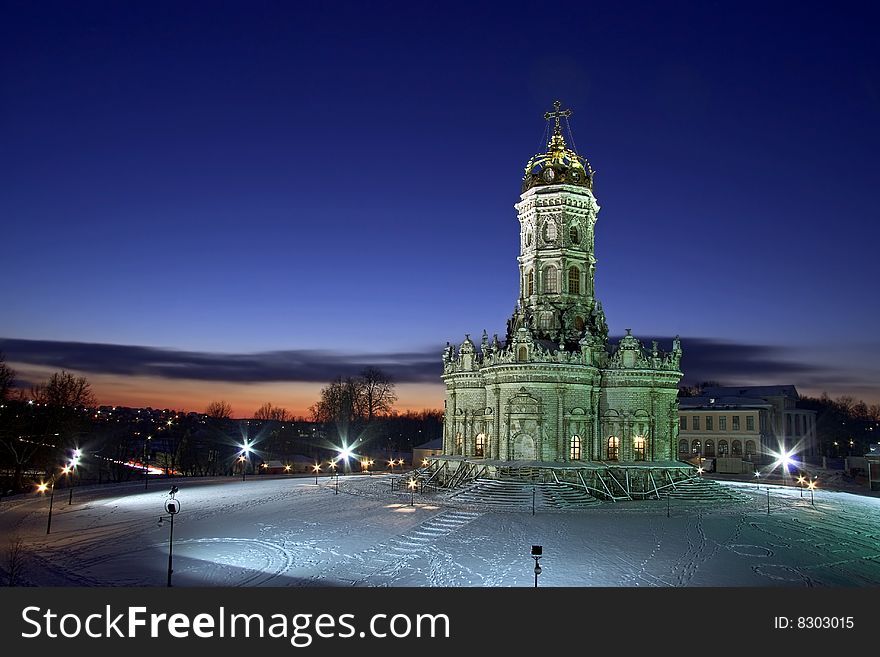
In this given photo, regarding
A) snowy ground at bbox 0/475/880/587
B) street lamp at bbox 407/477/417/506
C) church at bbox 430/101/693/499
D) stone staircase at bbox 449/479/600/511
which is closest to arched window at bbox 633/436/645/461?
A: church at bbox 430/101/693/499

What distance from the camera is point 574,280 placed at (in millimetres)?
47469

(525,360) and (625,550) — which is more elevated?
(525,360)

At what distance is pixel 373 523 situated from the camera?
30.3 meters

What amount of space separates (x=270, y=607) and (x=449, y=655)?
367 cm

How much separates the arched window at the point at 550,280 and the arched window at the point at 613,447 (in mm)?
10862

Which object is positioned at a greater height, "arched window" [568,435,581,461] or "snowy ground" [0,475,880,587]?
"arched window" [568,435,581,461]

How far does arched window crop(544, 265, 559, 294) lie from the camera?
47.0 metres

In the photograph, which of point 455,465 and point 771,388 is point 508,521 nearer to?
point 455,465

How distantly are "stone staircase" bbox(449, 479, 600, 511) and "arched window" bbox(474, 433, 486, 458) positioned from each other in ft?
19.1

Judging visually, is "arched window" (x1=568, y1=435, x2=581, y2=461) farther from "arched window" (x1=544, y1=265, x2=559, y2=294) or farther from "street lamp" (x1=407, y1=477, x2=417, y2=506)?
"arched window" (x1=544, y1=265, x2=559, y2=294)

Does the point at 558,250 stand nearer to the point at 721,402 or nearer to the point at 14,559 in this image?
the point at 14,559

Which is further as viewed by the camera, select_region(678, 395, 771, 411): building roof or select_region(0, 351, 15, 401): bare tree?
select_region(678, 395, 771, 411): building roof

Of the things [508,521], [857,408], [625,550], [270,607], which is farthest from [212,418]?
[857,408]

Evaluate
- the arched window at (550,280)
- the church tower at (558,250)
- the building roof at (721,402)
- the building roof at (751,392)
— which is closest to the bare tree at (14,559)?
the church tower at (558,250)
